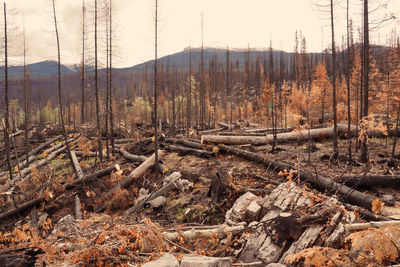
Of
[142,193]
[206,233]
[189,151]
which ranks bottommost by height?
[142,193]

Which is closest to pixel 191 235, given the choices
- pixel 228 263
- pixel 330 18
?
pixel 228 263

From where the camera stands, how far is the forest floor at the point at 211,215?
3.69 metres

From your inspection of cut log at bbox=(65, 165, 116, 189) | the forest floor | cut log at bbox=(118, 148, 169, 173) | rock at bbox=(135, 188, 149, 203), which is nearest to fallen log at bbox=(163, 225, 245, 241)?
the forest floor

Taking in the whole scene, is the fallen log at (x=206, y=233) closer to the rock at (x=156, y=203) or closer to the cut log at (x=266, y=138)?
the rock at (x=156, y=203)

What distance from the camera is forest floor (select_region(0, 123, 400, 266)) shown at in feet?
12.1

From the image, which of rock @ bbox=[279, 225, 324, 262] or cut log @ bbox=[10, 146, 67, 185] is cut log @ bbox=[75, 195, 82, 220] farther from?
rock @ bbox=[279, 225, 324, 262]

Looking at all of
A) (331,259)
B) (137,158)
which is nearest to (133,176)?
(137,158)

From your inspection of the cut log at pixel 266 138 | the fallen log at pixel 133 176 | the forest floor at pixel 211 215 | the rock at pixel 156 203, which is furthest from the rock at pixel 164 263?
the cut log at pixel 266 138

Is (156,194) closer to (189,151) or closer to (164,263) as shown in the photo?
(189,151)

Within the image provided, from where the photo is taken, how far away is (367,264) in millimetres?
2928

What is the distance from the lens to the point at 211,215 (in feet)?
21.2

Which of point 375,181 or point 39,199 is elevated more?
point 375,181

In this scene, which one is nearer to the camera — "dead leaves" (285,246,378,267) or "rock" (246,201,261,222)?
"dead leaves" (285,246,378,267)

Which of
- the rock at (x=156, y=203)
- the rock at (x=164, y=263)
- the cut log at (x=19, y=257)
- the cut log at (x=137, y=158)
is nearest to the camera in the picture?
the rock at (x=164, y=263)
